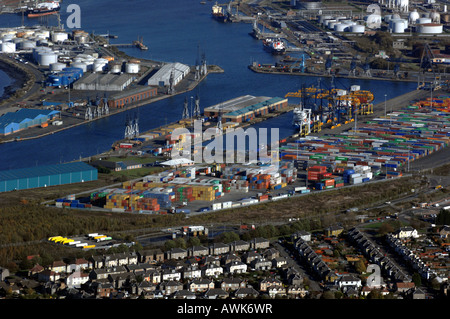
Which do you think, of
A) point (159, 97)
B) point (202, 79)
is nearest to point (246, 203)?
point (159, 97)

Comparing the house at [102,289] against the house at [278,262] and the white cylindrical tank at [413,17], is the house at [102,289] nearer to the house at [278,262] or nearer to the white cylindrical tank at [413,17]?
the house at [278,262]

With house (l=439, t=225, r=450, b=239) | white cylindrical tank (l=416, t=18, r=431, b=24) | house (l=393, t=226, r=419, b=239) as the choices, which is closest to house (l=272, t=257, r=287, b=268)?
house (l=393, t=226, r=419, b=239)

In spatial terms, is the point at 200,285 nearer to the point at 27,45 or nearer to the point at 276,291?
the point at 276,291

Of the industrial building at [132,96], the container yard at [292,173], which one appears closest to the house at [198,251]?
the container yard at [292,173]

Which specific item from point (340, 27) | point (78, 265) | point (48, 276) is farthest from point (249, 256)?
point (340, 27)

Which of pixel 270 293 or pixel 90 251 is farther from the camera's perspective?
pixel 90 251

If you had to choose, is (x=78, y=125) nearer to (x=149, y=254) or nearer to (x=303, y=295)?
(x=149, y=254)

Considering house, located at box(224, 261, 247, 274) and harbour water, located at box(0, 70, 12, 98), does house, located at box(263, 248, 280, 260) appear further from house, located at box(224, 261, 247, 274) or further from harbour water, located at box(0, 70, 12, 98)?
harbour water, located at box(0, 70, 12, 98)
